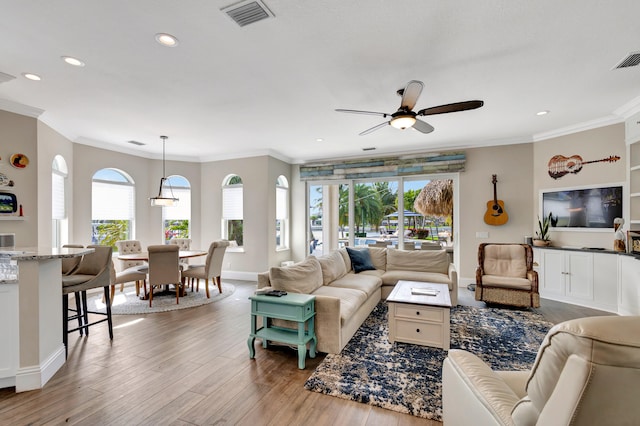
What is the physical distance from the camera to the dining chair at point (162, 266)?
177 inches

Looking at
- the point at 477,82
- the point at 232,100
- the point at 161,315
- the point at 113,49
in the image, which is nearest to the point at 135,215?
the point at 161,315

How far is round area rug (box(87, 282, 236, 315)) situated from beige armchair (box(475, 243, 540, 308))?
4.34 meters

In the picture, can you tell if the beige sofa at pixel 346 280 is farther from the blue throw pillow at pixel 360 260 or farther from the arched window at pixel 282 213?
the arched window at pixel 282 213

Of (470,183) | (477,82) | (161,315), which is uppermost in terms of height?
(477,82)

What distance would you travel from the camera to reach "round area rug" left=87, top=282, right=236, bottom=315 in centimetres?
440

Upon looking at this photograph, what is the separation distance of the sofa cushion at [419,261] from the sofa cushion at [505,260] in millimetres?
660

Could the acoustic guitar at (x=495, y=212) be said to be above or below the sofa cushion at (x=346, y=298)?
above

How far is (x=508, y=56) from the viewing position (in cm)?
270

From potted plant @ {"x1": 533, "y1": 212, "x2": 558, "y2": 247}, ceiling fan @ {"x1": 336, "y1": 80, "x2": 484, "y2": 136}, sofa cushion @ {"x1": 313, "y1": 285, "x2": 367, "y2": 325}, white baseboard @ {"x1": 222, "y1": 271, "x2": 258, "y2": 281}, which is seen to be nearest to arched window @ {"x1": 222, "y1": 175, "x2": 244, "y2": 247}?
white baseboard @ {"x1": 222, "y1": 271, "x2": 258, "y2": 281}

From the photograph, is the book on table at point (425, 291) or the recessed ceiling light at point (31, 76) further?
the book on table at point (425, 291)

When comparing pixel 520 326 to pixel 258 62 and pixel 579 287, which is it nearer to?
pixel 579 287

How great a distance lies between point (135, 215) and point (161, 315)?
9.99 feet

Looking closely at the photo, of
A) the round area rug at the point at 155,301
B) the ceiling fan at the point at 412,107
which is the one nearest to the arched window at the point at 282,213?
the round area rug at the point at 155,301

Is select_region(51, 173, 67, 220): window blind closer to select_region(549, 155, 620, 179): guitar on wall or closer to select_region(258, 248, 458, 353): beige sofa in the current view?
select_region(258, 248, 458, 353): beige sofa
